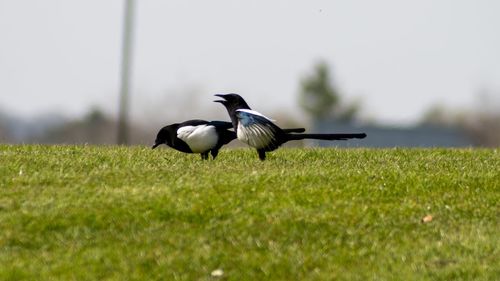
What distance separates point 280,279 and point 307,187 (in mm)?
2607

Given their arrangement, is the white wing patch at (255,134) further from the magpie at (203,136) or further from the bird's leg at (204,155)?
the bird's leg at (204,155)

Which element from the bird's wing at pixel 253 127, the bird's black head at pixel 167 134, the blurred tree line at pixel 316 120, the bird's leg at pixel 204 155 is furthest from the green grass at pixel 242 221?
the blurred tree line at pixel 316 120

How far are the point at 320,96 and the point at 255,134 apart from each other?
303 ft

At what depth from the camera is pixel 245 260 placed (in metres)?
10.9

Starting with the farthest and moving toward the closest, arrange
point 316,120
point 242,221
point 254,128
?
point 316,120 < point 254,128 < point 242,221

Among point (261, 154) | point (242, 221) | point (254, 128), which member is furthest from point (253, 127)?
point (242, 221)

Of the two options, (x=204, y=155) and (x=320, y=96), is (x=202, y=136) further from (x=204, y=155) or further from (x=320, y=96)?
(x=320, y=96)

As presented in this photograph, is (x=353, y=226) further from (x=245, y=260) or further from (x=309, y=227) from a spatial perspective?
(x=245, y=260)

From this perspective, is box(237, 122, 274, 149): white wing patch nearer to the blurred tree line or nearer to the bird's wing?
the bird's wing

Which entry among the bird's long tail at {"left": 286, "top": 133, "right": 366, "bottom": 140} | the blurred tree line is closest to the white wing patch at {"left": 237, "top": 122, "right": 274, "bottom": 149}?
the bird's long tail at {"left": 286, "top": 133, "right": 366, "bottom": 140}

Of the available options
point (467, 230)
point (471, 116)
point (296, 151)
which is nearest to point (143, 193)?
point (467, 230)

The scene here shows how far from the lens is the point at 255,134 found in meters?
14.5

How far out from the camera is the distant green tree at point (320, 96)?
344 ft

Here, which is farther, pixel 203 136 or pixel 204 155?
pixel 204 155
